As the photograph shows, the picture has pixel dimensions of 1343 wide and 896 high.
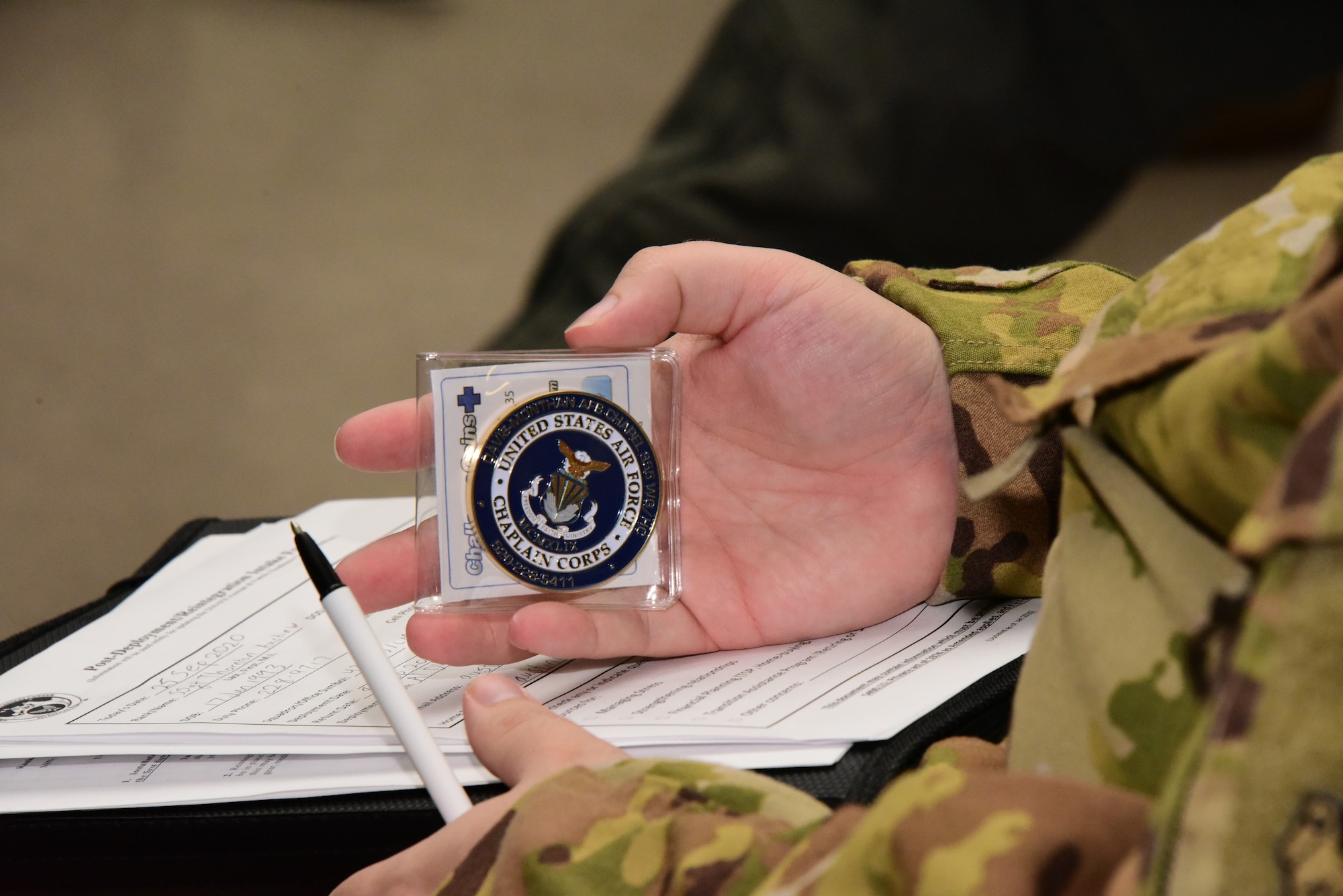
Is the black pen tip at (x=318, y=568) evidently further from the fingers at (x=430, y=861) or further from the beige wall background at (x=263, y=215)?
the beige wall background at (x=263, y=215)

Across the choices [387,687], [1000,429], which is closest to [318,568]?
[387,687]

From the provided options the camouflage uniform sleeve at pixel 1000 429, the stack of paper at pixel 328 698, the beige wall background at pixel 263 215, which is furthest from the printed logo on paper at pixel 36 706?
the beige wall background at pixel 263 215

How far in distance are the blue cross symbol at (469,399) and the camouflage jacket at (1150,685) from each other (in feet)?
0.78

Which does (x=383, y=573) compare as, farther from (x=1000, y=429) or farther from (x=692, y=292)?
(x=1000, y=429)

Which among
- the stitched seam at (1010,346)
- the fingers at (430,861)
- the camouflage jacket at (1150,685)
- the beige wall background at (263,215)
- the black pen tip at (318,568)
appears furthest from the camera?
the beige wall background at (263,215)

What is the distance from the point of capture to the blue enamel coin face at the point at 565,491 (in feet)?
1.79

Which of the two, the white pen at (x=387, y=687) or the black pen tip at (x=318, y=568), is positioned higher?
the black pen tip at (x=318, y=568)

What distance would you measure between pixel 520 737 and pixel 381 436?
23cm

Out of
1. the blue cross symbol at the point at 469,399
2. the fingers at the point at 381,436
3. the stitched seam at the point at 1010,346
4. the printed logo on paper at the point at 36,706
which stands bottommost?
the printed logo on paper at the point at 36,706

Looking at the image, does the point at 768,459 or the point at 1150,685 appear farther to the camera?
the point at 768,459

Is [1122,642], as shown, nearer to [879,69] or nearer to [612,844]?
[612,844]

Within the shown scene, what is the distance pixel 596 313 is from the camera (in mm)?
564

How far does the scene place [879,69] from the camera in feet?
3.04

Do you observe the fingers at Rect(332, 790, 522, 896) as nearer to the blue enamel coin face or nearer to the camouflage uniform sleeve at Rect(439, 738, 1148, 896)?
the camouflage uniform sleeve at Rect(439, 738, 1148, 896)
